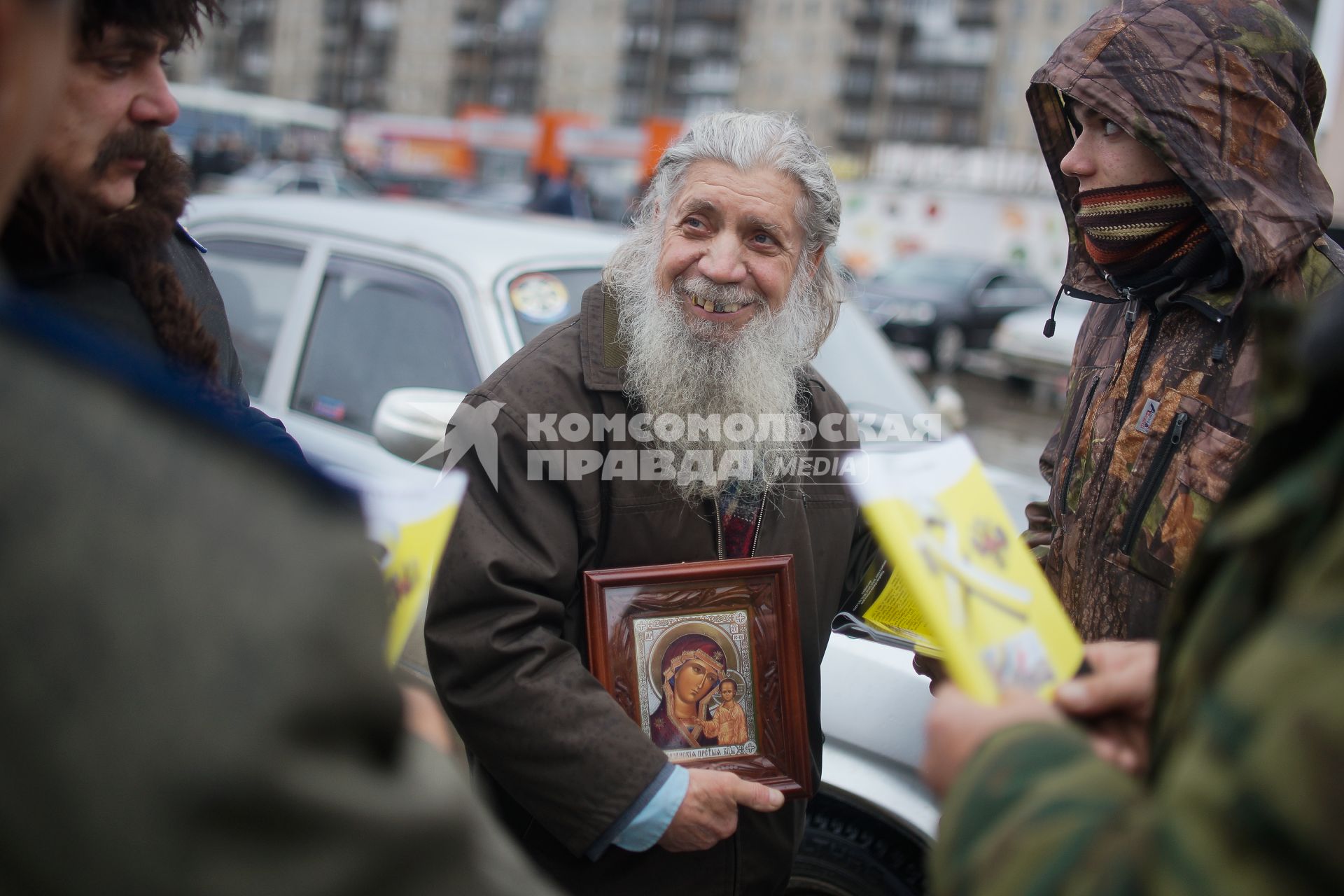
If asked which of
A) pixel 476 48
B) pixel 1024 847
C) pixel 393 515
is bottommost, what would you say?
pixel 1024 847

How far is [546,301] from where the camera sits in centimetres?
336

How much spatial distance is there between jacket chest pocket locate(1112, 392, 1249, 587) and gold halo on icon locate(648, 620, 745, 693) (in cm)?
86

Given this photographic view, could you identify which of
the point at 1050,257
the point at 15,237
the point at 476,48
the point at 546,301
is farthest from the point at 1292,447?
the point at 476,48

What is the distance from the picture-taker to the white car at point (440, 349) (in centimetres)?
253

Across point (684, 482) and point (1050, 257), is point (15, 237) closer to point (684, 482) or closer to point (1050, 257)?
point (684, 482)

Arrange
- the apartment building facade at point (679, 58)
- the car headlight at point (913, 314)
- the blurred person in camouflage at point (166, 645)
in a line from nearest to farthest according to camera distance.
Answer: the blurred person in camouflage at point (166, 645)
the car headlight at point (913, 314)
the apartment building facade at point (679, 58)

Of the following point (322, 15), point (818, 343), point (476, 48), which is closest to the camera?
point (818, 343)

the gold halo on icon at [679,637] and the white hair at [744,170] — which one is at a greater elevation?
the white hair at [744,170]

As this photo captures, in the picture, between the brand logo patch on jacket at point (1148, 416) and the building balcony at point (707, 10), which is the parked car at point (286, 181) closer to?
the brand logo patch on jacket at point (1148, 416)

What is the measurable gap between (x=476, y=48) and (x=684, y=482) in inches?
3664

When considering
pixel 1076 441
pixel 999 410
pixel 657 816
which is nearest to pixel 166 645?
pixel 657 816

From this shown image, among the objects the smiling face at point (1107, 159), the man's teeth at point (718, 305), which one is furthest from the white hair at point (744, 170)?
the smiling face at point (1107, 159)

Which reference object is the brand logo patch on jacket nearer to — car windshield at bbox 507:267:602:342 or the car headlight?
car windshield at bbox 507:267:602:342

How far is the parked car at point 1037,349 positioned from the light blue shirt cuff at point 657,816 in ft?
39.0
